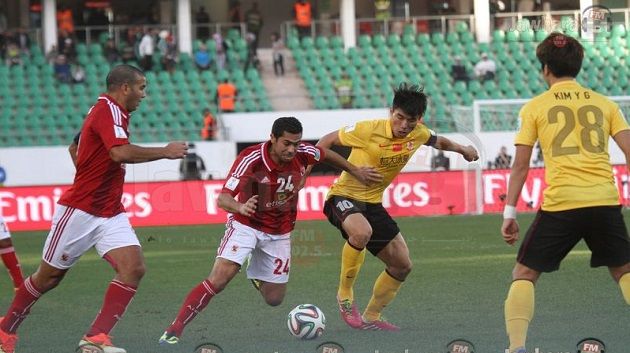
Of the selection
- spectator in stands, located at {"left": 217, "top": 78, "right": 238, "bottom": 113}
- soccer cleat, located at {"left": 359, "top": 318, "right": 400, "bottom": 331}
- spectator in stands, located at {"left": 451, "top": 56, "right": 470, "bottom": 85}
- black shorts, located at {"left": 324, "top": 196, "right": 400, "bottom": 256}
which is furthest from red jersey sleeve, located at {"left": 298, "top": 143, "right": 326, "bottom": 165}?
spectator in stands, located at {"left": 451, "top": 56, "right": 470, "bottom": 85}

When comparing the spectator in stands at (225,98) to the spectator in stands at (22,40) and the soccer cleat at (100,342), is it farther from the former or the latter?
the soccer cleat at (100,342)

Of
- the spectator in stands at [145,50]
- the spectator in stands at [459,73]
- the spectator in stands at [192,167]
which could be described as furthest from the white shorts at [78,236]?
the spectator in stands at [459,73]

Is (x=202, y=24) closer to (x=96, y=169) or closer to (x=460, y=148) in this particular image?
(x=460, y=148)

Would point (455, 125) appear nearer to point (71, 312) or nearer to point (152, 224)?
point (152, 224)

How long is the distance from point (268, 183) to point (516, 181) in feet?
7.69

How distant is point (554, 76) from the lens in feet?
23.2

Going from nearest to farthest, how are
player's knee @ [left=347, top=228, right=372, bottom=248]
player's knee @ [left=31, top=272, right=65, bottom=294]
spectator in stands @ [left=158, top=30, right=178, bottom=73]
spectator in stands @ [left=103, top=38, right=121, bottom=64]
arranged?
player's knee @ [left=31, top=272, right=65, bottom=294] < player's knee @ [left=347, top=228, right=372, bottom=248] < spectator in stands @ [left=103, top=38, right=121, bottom=64] < spectator in stands @ [left=158, top=30, right=178, bottom=73]

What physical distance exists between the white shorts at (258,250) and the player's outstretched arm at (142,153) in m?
1.14

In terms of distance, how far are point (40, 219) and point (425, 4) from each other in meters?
18.2

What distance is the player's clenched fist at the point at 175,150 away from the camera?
7645 millimetres

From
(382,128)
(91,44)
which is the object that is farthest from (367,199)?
(91,44)

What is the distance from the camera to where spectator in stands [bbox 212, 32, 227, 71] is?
33094 mm

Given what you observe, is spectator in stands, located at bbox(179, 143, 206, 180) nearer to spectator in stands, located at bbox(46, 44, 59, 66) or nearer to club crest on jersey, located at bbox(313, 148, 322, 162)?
spectator in stands, located at bbox(46, 44, 59, 66)

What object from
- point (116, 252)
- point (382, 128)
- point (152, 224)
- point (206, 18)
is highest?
point (206, 18)
